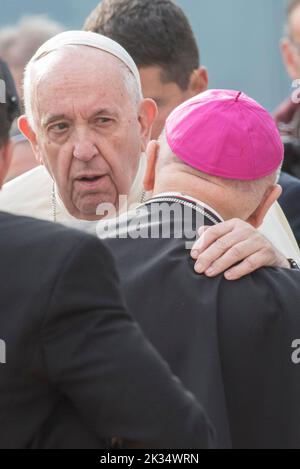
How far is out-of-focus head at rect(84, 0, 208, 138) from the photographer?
4070 millimetres

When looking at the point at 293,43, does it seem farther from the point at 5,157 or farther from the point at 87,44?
the point at 5,157

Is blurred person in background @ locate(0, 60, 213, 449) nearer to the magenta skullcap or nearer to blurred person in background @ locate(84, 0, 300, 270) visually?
the magenta skullcap

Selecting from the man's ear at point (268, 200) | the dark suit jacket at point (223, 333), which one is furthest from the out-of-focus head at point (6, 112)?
the man's ear at point (268, 200)

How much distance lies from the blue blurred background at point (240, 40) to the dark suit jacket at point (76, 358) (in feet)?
16.6

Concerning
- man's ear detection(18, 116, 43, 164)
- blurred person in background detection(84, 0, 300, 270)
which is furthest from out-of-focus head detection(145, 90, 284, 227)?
blurred person in background detection(84, 0, 300, 270)

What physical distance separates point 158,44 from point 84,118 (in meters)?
0.85

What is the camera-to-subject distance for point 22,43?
5.26 metres

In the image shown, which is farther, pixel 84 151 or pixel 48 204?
pixel 48 204

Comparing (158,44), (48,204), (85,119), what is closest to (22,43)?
(158,44)

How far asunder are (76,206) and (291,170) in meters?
1.22

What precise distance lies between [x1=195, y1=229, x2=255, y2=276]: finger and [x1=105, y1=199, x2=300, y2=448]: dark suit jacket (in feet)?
0.10

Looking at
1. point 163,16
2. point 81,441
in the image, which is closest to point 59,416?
point 81,441

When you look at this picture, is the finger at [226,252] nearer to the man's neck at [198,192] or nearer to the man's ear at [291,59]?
the man's neck at [198,192]

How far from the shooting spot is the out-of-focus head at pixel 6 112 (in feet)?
6.91
